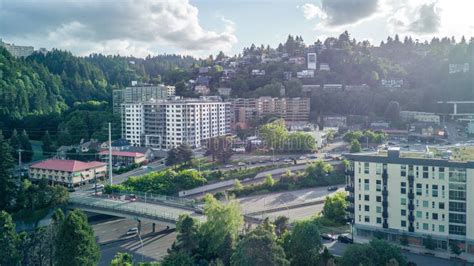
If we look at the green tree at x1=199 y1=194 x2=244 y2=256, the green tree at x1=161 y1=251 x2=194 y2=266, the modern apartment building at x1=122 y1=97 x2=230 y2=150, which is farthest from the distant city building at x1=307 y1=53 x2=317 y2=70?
the green tree at x1=161 y1=251 x2=194 y2=266

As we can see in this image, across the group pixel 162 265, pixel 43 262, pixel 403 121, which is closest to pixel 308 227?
pixel 162 265

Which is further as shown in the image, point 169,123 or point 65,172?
point 169,123

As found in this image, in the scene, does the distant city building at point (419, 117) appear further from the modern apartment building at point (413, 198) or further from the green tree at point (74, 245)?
the green tree at point (74, 245)

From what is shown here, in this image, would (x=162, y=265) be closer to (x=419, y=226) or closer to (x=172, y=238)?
(x=172, y=238)

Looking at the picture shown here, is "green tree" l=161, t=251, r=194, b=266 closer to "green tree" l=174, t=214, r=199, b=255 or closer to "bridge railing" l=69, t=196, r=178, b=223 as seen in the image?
"green tree" l=174, t=214, r=199, b=255

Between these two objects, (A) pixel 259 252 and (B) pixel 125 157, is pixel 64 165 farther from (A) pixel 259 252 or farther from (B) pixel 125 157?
(A) pixel 259 252

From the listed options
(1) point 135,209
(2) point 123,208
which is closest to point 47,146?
(2) point 123,208
